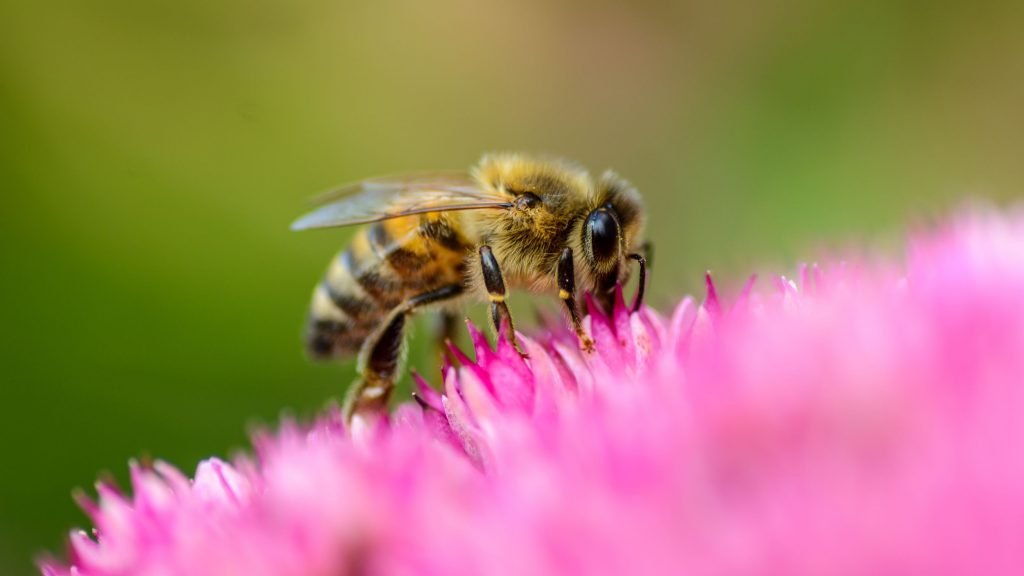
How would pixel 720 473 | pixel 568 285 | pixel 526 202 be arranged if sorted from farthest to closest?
pixel 526 202 < pixel 568 285 < pixel 720 473

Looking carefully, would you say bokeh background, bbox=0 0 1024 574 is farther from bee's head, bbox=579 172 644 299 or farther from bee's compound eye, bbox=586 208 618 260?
bee's compound eye, bbox=586 208 618 260

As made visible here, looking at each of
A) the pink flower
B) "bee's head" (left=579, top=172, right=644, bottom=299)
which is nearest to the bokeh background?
"bee's head" (left=579, top=172, right=644, bottom=299)

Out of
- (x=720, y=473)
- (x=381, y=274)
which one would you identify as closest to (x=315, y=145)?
(x=381, y=274)

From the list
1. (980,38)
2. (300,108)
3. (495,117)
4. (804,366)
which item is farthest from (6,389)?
(980,38)

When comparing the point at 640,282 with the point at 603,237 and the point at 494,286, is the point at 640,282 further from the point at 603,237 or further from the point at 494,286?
the point at 494,286

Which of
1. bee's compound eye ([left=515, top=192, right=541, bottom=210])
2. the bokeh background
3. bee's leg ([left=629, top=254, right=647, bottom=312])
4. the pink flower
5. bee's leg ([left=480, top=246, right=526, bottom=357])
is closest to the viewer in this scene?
the pink flower

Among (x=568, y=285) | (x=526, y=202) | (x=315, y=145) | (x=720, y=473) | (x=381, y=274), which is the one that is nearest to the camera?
(x=720, y=473)

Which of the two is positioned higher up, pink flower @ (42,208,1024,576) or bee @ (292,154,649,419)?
bee @ (292,154,649,419)

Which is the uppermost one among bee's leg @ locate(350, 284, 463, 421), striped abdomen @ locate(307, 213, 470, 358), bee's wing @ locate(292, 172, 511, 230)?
bee's wing @ locate(292, 172, 511, 230)
